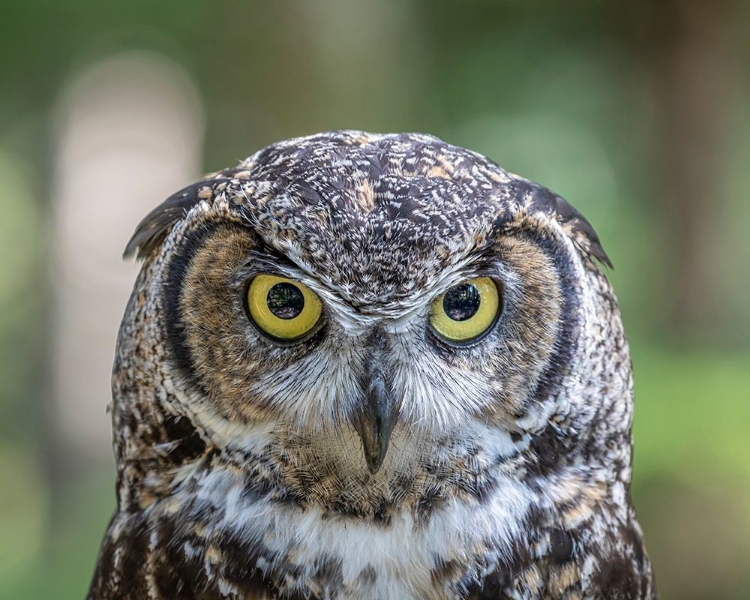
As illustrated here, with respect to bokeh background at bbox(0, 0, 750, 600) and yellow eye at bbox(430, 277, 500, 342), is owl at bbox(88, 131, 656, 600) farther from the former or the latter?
bokeh background at bbox(0, 0, 750, 600)

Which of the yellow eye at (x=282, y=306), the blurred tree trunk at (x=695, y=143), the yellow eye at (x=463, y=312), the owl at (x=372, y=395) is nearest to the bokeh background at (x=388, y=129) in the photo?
the blurred tree trunk at (x=695, y=143)

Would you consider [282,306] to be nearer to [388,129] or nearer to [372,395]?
[372,395]

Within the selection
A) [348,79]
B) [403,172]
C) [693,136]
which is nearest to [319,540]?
[403,172]

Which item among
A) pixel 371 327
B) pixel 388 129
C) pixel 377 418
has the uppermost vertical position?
pixel 388 129

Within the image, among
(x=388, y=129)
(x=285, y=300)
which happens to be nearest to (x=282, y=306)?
(x=285, y=300)

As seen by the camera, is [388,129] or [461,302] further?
[388,129]

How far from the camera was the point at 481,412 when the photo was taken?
1666 mm

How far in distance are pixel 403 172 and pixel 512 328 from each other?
378 mm

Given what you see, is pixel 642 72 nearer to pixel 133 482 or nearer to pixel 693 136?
pixel 693 136

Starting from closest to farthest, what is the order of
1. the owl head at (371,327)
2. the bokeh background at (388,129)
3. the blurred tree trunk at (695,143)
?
the owl head at (371,327)
the bokeh background at (388,129)
the blurred tree trunk at (695,143)

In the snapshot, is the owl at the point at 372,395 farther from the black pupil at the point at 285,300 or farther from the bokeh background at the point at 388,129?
the bokeh background at the point at 388,129

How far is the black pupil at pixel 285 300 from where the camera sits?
1565 mm

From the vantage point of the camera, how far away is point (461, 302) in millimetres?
1593

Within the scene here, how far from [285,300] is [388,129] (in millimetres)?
4402
